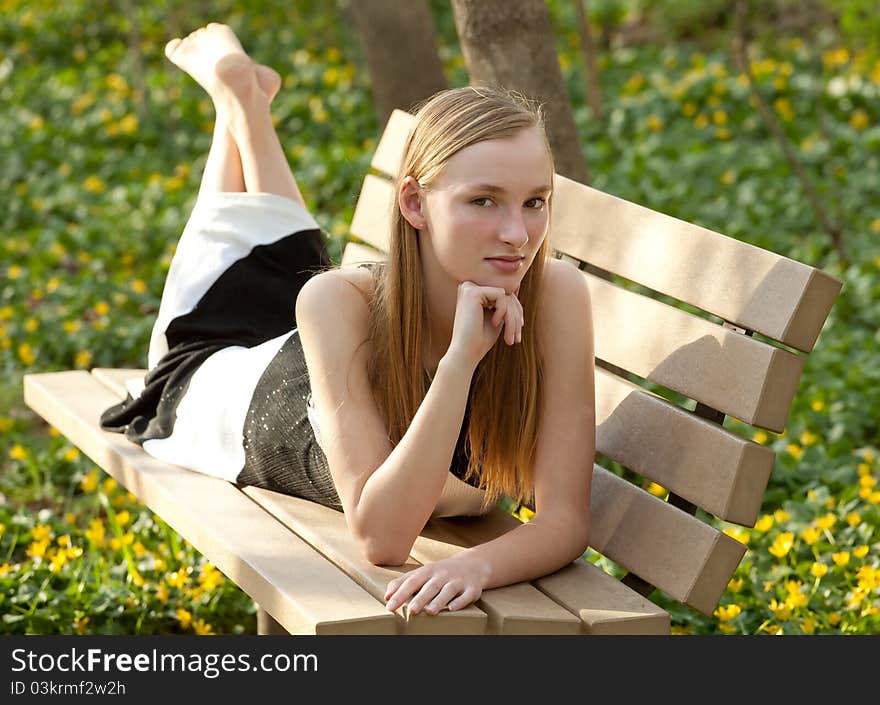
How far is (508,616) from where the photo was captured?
2086 millimetres

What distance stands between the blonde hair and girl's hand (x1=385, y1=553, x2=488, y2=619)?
1.11 feet

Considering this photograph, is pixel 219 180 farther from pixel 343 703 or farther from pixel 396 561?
pixel 343 703

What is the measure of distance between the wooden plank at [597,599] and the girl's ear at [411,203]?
24.8 inches

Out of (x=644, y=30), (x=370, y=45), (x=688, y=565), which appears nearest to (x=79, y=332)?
(x=370, y=45)

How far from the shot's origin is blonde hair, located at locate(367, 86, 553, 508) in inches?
95.6

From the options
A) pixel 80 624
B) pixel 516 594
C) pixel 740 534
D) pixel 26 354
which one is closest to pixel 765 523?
pixel 740 534

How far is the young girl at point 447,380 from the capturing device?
2250 mm

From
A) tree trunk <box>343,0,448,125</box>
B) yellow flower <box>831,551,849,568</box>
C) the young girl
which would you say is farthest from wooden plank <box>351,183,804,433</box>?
tree trunk <box>343,0,448,125</box>

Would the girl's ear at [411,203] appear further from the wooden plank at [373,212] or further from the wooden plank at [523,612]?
the wooden plank at [373,212]

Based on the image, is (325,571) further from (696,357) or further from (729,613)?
(729,613)

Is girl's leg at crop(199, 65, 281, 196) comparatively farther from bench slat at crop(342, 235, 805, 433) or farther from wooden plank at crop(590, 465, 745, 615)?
wooden plank at crop(590, 465, 745, 615)

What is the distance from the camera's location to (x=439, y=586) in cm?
212

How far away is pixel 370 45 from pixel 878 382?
9.99 ft

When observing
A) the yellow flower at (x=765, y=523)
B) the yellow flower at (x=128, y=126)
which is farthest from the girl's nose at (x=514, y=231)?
the yellow flower at (x=128, y=126)
